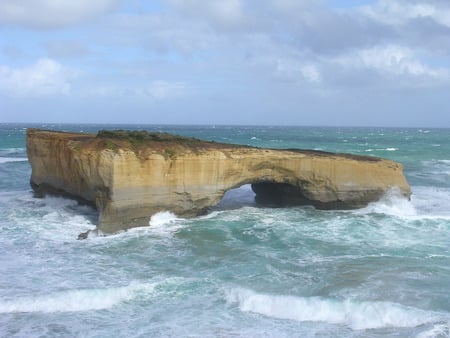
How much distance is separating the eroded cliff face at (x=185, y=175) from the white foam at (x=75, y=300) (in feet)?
18.1

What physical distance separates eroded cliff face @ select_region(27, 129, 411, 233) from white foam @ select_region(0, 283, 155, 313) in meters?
5.52

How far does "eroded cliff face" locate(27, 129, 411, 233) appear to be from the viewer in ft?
57.6

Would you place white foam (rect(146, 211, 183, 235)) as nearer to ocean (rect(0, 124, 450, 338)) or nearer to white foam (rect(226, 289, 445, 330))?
ocean (rect(0, 124, 450, 338))

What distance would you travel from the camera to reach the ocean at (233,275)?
10.4 m

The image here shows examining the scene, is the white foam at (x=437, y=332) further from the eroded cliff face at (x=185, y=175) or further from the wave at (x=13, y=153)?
the wave at (x=13, y=153)

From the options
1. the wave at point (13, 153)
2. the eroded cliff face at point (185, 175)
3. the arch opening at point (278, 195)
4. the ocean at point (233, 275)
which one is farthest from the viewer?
the wave at point (13, 153)

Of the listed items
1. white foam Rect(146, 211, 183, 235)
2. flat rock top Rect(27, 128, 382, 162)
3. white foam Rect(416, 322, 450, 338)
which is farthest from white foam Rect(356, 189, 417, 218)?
white foam Rect(416, 322, 450, 338)

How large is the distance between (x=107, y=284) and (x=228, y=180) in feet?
26.2

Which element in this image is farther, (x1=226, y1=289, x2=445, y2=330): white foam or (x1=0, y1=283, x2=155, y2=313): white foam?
(x1=0, y1=283, x2=155, y2=313): white foam


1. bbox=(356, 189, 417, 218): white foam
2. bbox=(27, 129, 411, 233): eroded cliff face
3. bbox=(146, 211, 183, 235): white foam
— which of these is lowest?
bbox=(146, 211, 183, 235): white foam

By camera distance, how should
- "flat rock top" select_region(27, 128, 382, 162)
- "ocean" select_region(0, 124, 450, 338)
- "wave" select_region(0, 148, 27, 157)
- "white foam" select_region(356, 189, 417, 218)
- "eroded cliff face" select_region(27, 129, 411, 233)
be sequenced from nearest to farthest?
"ocean" select_region(0, 124, 450, 338) < "eroded cliff face" select_region(27, 129, 411, 233) < "flat rock top" select_region(27, 128, 382, 162) < "white foam" select_region(356, 189, 417, 218) < "wave" select_region(0, 148, 27, 157)

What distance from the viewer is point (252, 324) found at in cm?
1041

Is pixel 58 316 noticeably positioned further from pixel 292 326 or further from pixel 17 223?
pixel 17 223

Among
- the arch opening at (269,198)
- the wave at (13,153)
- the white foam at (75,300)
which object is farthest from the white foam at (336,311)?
the wave at (13,153)
